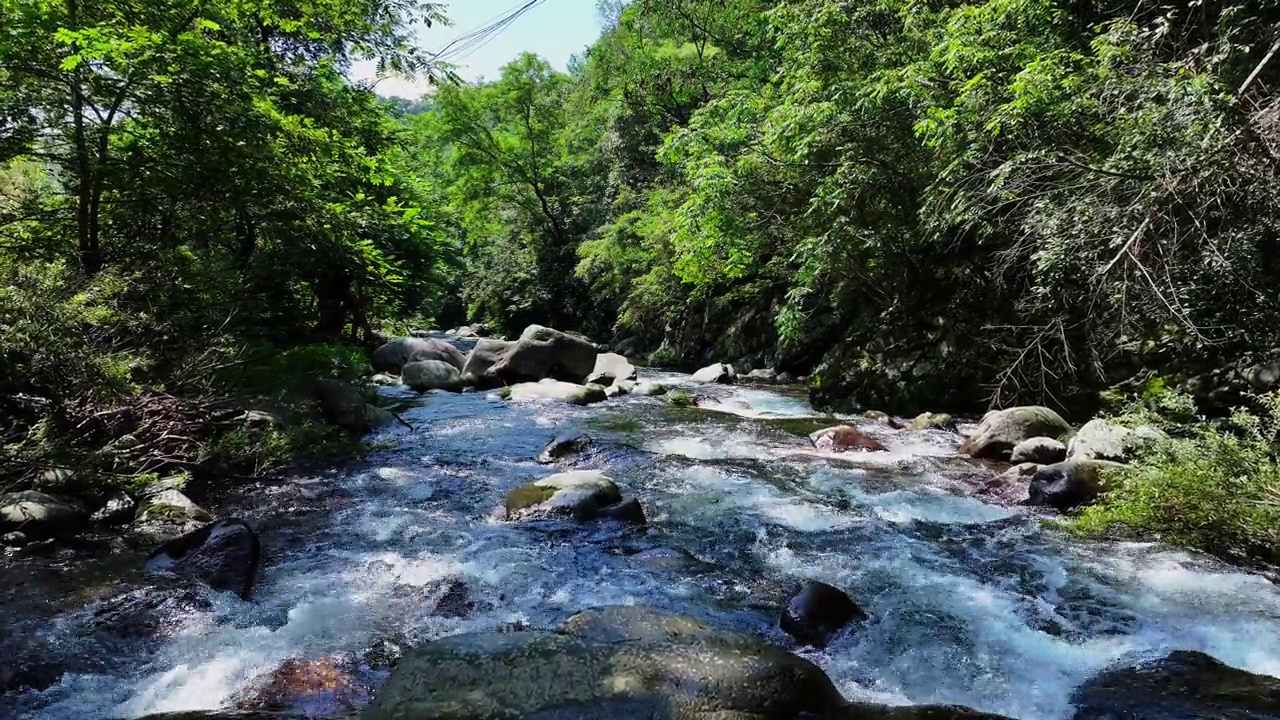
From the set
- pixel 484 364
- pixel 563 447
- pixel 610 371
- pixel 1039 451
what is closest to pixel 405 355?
pixel 484 364

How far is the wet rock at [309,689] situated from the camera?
3.41 metres

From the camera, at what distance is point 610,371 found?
1705 cm

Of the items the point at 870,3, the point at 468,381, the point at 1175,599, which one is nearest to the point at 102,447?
the point at 1175,599

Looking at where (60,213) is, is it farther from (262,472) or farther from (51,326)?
(262,472)

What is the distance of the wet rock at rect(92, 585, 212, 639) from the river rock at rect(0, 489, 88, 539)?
4.88 feet

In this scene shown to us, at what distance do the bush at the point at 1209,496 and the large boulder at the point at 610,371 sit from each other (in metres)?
11.1

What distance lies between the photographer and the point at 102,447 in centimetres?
615

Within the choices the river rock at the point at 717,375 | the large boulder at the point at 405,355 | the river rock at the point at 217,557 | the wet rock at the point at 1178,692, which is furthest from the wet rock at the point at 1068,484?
the large boulder at the point at 405,355

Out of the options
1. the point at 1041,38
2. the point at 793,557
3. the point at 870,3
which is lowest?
the point at 793,557

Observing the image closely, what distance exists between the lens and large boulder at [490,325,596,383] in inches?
640

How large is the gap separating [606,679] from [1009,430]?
7.39 m

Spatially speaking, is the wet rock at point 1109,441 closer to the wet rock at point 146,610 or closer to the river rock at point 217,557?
the river rock at point 217,557

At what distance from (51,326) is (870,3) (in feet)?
44.4

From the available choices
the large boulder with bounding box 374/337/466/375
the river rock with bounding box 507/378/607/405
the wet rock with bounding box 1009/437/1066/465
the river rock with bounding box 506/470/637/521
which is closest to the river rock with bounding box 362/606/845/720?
the river rock with bounding box 506/470/637/521
